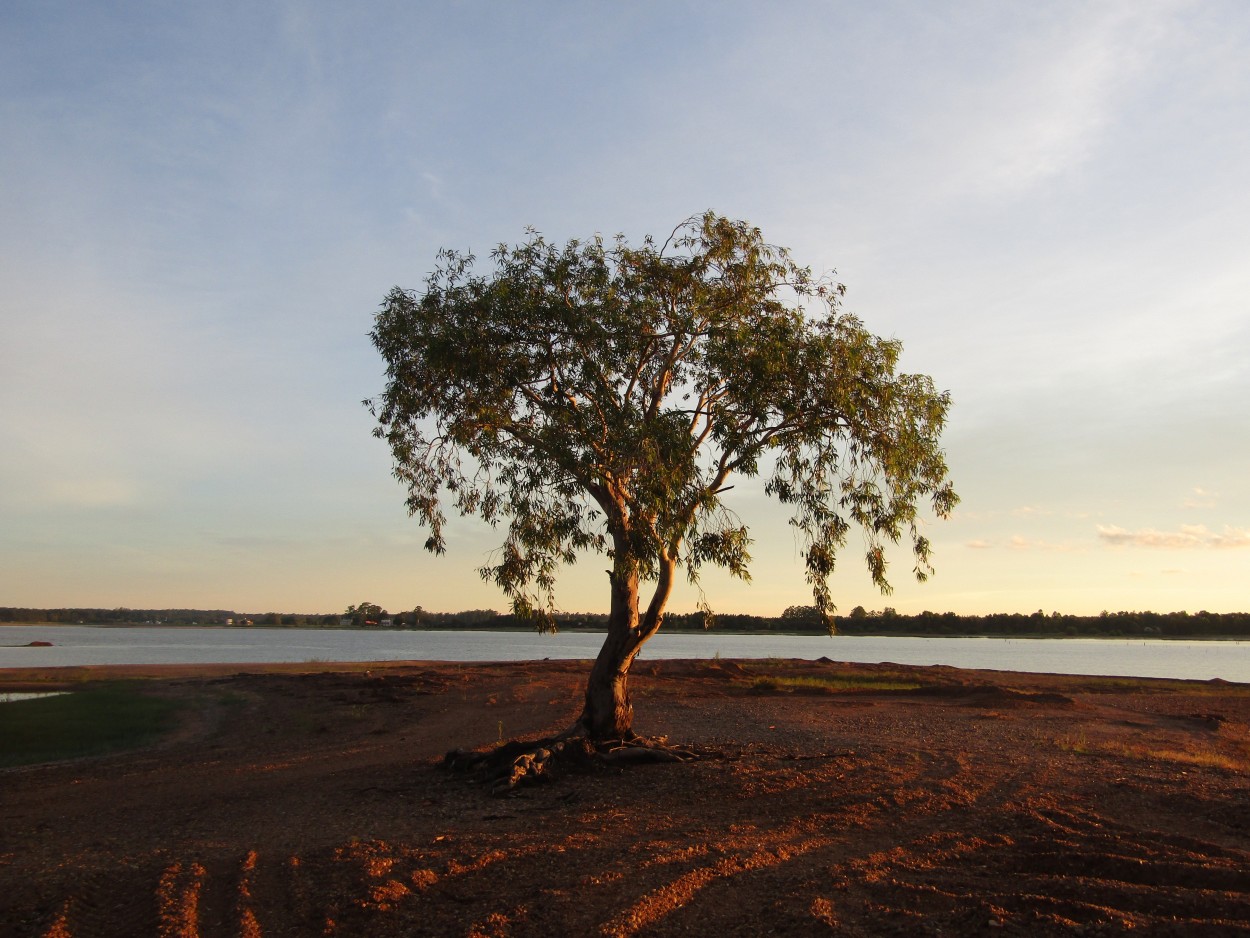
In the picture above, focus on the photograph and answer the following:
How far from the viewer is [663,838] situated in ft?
31.9

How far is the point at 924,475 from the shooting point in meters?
14.7

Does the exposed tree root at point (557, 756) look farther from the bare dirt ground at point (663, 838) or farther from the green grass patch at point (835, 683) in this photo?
the green grass patch at point (835, 683)

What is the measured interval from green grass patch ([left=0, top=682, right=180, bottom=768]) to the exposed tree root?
8714mm

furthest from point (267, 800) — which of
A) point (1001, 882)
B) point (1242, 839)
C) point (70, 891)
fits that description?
point (1242, 839)

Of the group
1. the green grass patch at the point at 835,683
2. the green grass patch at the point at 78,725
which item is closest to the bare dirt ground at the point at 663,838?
the green grass patch at the point at 78,725

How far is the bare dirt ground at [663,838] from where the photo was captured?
7.18m

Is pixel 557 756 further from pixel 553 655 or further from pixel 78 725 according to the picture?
pixel 553 655

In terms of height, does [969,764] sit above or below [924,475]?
below

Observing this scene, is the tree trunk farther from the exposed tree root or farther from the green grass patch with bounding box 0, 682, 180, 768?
the green grass patch with bounding box 0, 682, 180, 768

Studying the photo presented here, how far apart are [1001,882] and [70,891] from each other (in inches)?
321

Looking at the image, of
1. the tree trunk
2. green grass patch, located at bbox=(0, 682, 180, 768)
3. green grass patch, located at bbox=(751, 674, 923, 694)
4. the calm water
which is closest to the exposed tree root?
the tree trunk

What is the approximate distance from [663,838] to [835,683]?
89.3 feet

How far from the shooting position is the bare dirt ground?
7.18 meters

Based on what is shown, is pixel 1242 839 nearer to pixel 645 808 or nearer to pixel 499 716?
pixel 645 808
